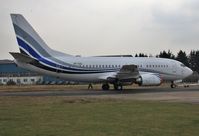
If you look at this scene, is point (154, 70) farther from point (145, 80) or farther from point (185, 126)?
point (185, 126)

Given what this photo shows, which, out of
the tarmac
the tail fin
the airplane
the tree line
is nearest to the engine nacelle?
the airplane

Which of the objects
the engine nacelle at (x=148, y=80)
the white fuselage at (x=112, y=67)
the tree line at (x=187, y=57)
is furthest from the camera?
the tree line at (x=187, y=57)

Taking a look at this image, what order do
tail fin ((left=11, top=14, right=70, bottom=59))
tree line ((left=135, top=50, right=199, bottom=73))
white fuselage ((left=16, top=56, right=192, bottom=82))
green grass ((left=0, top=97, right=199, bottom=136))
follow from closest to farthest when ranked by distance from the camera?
green grass ((left=0, top=97, right=199, bottom=136)), tail fin ((left=11, top=14, right=70, bottom=59)), white fuselage ((left=16, top=56, right=192, bottom=82)), tree line ((left=135, top=50, right=199, bottom=73))

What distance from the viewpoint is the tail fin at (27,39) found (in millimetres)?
42750

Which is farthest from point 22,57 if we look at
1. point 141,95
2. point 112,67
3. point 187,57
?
point 187,57

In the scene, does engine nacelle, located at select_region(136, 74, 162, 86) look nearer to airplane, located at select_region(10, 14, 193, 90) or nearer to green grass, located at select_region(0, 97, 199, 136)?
airplane, located at select_region(10, 14, 193, 90)

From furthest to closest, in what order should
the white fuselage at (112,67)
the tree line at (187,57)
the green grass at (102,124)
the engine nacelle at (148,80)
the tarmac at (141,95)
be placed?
the tree line at (187,57), the white fuselage at (112,67), the engine nacelle at (148,80), the tarmac at (141,95), the green grass at (102,124)

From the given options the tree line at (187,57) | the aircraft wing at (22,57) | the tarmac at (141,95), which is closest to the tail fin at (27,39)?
the aircraft wing at (22,57)

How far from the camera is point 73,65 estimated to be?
43656 millimetres

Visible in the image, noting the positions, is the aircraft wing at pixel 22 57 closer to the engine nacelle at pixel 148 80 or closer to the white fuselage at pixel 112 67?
the white fuselage at pixel 112 67

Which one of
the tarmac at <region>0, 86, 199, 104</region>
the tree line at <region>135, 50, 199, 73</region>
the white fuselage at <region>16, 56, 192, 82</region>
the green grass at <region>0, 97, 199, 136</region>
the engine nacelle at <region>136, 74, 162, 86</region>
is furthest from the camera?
the tree line at <region>135, 50, 199, 73</region>

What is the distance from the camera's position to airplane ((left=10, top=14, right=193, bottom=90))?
42125 millimetres

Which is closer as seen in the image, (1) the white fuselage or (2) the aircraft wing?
(2) the aircraft wing

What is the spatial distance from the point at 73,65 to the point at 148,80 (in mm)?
7933
